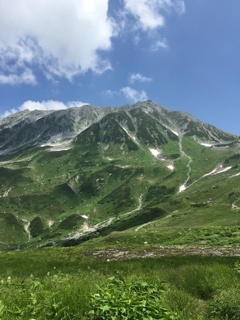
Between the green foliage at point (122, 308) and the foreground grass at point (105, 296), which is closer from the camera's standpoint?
the green foliage at point (122, 308)

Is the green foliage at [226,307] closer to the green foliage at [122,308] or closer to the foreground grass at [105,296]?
the foreground grass at [105,296]

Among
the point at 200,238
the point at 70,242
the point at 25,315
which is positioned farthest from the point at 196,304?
the point at 70,242

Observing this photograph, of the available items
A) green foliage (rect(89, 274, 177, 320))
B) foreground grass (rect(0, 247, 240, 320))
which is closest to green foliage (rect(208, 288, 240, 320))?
foreground grass (rect(0, 247, 240, 320))

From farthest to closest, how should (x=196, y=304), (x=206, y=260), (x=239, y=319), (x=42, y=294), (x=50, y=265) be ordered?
(x=50, y=265)
(x=206, y=260)
(x=196, y=304)
(x=239, y=319)
(x=42, y=294)

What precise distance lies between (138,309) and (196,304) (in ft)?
10.4

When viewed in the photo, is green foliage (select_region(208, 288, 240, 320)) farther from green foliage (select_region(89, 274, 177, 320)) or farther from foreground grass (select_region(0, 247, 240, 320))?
green foliage (select_region(89, 274, 177, 320))

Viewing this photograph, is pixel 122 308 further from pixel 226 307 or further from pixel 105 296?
pixel 226 307

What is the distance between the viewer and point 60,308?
22.5 ft

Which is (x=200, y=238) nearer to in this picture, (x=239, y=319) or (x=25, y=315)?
(x=239, y=319)

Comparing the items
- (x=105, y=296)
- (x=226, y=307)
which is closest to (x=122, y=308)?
(x=105, y=296)

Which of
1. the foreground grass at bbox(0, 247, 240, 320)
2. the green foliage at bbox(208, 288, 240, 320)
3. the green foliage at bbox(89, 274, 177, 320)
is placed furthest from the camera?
the green foliage at bbox(208, 288, 240, 320)

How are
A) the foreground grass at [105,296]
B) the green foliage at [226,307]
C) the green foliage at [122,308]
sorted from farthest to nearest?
the green foliage at [226,307], the foreground grass at [105,296], the green foliage at [122,308]

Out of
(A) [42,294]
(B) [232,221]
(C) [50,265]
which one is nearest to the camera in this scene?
(A) [42,294]

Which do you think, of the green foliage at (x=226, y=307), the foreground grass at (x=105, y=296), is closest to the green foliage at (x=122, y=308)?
the foreground grass at (x=105, y=296)
